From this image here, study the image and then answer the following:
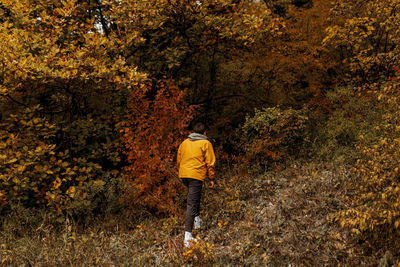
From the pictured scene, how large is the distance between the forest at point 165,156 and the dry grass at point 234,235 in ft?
0.09

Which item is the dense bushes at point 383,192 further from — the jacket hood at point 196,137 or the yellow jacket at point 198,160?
the jacket hood at point 196,137

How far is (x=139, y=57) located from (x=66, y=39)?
222 cm

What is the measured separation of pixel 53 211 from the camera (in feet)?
18.8

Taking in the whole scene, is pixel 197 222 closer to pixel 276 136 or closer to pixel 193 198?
pixel 193 198

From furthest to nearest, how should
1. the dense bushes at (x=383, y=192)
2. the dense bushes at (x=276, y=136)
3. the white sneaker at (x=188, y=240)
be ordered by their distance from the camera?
the dense bushes at (x=276, y=136), the white sneaker at (x=188, y=240), the dense bushes at (x=383, y=192)

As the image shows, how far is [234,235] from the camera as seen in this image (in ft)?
15.2

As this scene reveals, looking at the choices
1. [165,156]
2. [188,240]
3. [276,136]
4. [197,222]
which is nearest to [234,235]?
[197,222]

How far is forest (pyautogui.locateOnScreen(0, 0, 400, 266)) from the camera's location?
3.95 metres

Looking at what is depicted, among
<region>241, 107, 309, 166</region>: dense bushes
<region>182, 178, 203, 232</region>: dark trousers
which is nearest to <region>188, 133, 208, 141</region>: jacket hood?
→ <region>182, 178, 203, 232</region>: dark trousers

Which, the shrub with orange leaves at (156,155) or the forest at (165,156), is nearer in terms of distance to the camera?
the forest at (165,156)

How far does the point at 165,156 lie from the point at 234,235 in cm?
227

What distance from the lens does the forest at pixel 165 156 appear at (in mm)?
3945

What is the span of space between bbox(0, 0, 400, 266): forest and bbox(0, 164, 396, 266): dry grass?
0.03m

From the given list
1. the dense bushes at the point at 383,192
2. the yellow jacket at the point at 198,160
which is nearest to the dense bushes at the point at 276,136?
the yellow jacket at the point at 198,160
